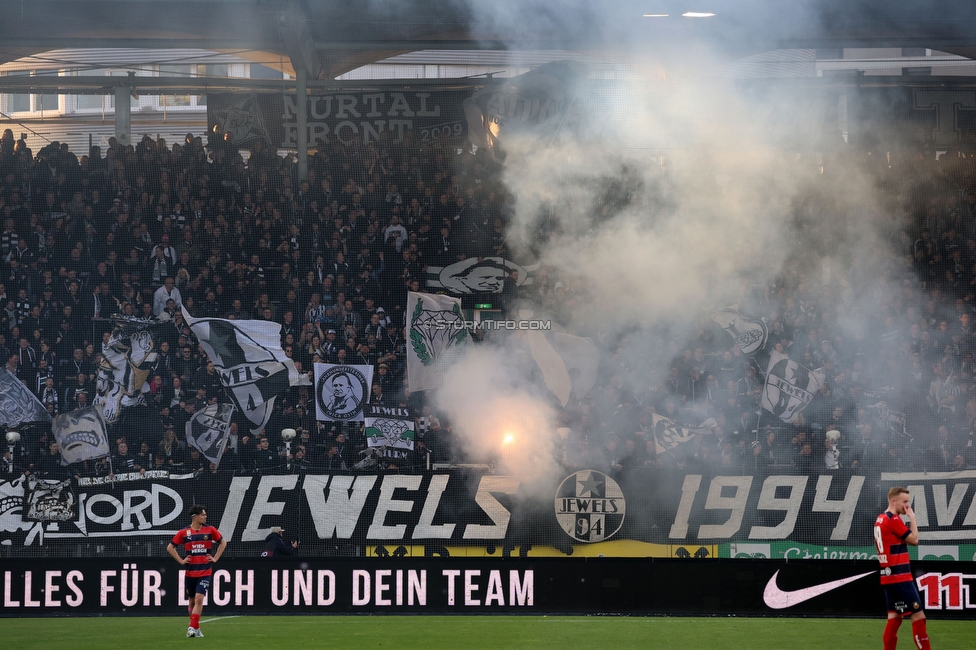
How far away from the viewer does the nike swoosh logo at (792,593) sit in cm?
1099

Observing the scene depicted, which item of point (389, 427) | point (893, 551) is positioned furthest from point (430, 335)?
point (893, 551)

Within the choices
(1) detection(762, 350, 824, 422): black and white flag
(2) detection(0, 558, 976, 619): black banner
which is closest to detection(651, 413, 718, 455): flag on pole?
(1) detection(762, 350, 824, 422): black and white flag

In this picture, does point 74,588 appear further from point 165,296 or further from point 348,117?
point 348,117

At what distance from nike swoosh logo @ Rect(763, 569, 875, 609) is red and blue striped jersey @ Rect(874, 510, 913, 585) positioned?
3590 mm

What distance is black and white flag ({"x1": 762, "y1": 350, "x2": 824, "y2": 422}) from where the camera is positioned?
1288 centimetres

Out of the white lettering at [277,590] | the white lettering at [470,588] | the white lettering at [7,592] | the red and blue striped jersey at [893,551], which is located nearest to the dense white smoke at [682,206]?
the white lettering at [470,588]

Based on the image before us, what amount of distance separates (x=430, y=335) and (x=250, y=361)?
224cm

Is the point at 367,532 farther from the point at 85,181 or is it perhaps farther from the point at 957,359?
the point at 957,359

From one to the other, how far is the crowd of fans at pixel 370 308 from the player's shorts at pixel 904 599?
13.7 ft

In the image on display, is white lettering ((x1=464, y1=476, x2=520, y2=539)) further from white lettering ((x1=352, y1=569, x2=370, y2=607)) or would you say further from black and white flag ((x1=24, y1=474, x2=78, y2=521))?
black and white flag ((x1=24, y1=474, x2=78, y2=521))

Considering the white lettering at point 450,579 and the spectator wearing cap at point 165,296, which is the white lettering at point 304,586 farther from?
the spectator wearing cap at point 165,296

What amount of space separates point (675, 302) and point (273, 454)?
5550 mm

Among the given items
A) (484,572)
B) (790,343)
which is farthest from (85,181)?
(790,343)

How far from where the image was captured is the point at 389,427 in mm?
12781
